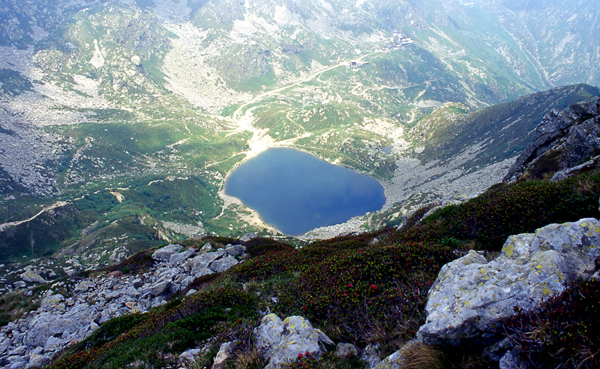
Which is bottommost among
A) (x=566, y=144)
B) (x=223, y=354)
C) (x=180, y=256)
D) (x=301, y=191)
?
(x=301, y=191)

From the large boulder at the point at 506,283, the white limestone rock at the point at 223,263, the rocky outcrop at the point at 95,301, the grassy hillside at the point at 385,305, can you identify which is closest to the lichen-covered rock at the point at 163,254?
the rocky outcrop at the point at 95,301

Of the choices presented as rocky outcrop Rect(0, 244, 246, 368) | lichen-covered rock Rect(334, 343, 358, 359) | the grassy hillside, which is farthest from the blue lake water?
lichen-covered rock Rect(334, 343, 358, 359)

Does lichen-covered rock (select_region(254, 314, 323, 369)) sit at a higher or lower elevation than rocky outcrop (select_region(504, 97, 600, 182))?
higher

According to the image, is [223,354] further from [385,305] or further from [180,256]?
[180,256]

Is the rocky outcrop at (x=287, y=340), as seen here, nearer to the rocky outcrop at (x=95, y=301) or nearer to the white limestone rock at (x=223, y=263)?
the rocky outcrop at (x=95, y=301)

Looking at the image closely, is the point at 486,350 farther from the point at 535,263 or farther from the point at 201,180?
the point at 201,180

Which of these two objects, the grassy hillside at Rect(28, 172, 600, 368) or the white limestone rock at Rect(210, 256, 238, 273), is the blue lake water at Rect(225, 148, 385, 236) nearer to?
the white limestone rock at Rect(210, 256, 238, 273)

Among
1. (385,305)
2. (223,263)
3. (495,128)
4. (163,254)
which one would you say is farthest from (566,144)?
(495,128)
